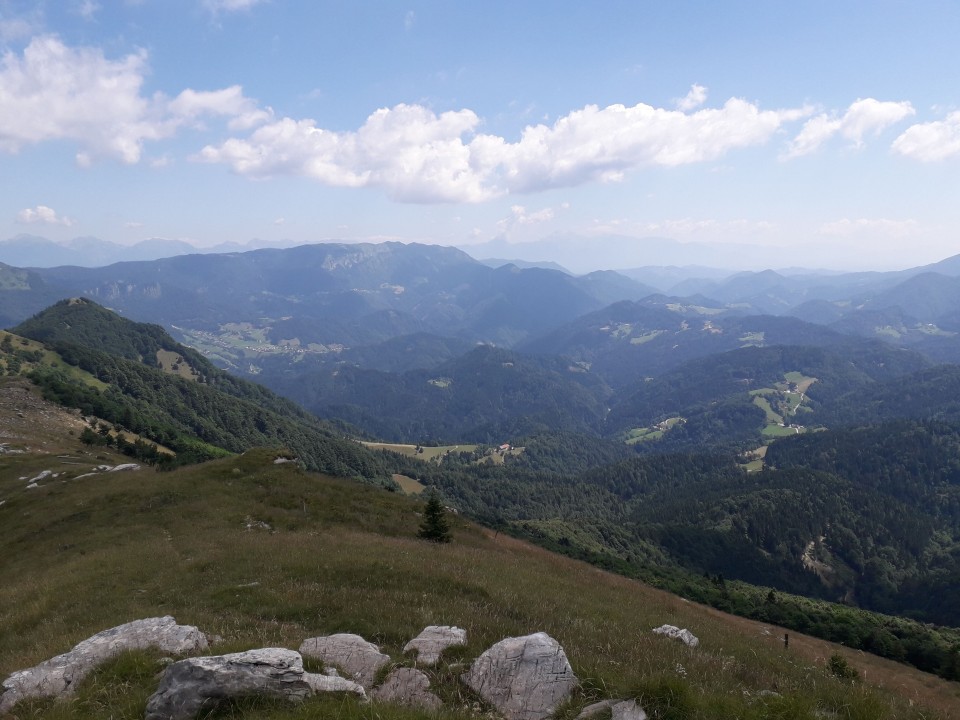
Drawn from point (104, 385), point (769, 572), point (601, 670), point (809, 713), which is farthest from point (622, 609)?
point (769, 572)

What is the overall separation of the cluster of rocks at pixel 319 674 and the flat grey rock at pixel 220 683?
0.05ft

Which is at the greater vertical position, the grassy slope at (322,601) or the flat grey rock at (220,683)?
the flat grey rock at (220,683)

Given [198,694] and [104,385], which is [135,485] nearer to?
[198,694]

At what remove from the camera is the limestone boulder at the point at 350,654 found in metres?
10.5

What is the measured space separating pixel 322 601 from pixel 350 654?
17.6 ft

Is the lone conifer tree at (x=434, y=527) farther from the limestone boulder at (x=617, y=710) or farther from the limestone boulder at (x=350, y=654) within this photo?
the limestone boulder at (x=617, y=710)

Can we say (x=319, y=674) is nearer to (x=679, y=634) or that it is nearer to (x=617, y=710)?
(x=617, y=710)

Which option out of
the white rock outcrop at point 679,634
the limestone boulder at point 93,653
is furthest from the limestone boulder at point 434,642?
the white rock outcrop at point 679,634

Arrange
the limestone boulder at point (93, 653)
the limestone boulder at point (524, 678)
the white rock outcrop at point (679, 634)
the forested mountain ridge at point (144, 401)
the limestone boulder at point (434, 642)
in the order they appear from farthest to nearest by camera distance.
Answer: the forested mountain ridge at point (144, 401) < the white rock outcrop at point (679, 634) < the limestone boulder at point (434, 642) < the limestone boulder at point (93, 653) < the limestone boulder at point (524, 678)

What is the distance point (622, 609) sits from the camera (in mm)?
21250

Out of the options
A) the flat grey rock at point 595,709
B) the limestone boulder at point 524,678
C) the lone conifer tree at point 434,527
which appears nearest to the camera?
the flat grey rock at point 595,709

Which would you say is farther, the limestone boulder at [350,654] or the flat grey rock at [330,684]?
the limestone boulder at [350,654]

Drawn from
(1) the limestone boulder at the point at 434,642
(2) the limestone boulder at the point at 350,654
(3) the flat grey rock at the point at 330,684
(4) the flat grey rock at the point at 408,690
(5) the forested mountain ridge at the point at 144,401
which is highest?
(3) the flat grey rock at the point at 330,684

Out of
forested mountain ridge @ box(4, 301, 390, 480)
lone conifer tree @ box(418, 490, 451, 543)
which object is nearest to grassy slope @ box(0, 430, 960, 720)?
lone conifer tree @ box(418, 490, 451, 543)
